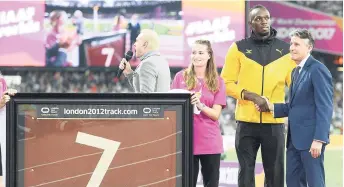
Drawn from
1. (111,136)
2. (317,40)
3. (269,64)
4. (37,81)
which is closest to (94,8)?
(37,81)

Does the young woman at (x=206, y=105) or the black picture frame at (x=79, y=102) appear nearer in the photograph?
the black picture frame at (x=79, y=102)

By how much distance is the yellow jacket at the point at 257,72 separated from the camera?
4887 mm

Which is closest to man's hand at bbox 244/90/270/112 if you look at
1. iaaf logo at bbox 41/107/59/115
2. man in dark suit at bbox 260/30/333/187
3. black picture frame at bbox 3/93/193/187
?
man in dark suit at bbox 260/30/333/187

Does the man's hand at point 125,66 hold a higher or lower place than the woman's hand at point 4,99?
higher

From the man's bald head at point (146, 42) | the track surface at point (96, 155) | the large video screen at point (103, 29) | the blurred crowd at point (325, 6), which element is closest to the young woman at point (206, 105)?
the man's bald head at point (146, 42)

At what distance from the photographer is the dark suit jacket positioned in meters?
4.23

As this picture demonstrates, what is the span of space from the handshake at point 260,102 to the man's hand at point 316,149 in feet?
1.85

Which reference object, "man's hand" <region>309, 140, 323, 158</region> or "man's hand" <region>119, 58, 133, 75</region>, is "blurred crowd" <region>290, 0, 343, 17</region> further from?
"man's hand" <region>309, 140, 323, 158</region>

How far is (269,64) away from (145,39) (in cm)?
89

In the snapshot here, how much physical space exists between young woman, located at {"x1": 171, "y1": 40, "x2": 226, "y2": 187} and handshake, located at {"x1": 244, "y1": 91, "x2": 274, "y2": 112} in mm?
343

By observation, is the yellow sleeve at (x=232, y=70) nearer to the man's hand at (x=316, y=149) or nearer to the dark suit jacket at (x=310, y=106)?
the dark suit jacket at (x=310, y=106)

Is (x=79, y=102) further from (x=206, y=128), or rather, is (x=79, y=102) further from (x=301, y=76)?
(x=301, y=76)

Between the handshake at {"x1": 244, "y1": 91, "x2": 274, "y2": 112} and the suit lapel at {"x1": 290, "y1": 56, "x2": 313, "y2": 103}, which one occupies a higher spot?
the suit lapel at {"x1": 290, "y1": 56, "x2": 313, "y2": 103}

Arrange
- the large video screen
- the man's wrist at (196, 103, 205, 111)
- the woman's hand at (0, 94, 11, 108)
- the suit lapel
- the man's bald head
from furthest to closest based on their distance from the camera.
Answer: the large video screen → the man's bald head → the suit lapel → the man's wrist at (196, 103, 205, 111) → the woman's hand at (0, 94, 11, 108)
